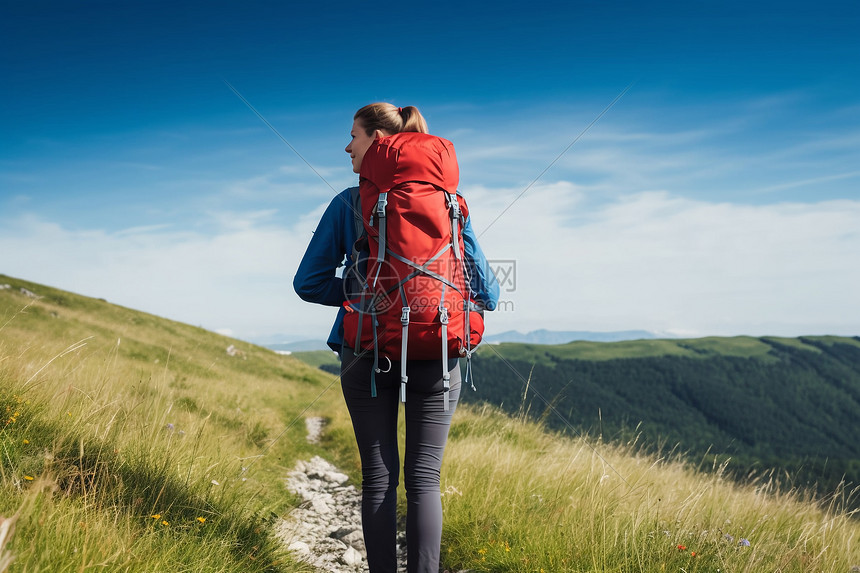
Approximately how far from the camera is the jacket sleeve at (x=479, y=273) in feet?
9.21

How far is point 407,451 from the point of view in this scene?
8.72 ft

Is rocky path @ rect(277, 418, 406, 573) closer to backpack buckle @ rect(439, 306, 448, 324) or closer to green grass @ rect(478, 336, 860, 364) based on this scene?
backpack buckle @ rect(439, 306, 448, 324)

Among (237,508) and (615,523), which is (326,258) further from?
(615,523)

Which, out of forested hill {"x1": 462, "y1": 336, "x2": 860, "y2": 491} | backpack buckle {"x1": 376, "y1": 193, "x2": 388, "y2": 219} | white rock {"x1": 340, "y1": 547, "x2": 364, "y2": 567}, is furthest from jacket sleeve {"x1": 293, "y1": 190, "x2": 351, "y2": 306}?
forested hill {"x1": 462, "y1": 336, "x2": 860, "y2": 491}

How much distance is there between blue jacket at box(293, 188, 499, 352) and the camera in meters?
2.75

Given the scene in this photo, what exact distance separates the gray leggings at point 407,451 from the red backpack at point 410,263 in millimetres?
85

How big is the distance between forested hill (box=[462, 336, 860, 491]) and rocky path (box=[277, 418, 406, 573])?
100293 mm

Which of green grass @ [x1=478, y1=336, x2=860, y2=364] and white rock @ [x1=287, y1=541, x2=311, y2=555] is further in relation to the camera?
green grass @ [x1=478, y1=336, x2=860, y2=364]

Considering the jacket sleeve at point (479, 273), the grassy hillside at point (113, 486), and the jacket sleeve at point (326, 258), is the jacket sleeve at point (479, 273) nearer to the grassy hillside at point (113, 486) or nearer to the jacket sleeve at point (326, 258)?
the jacket sleeve at point (326, 258)

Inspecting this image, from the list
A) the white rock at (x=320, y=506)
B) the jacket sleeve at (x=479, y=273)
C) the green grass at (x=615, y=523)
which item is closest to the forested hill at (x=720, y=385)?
the white rock at (x=320, y=506)

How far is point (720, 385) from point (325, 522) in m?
159

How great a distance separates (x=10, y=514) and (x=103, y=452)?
931mm

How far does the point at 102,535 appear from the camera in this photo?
7.87 ft

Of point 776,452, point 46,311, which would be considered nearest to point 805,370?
point 776,452
